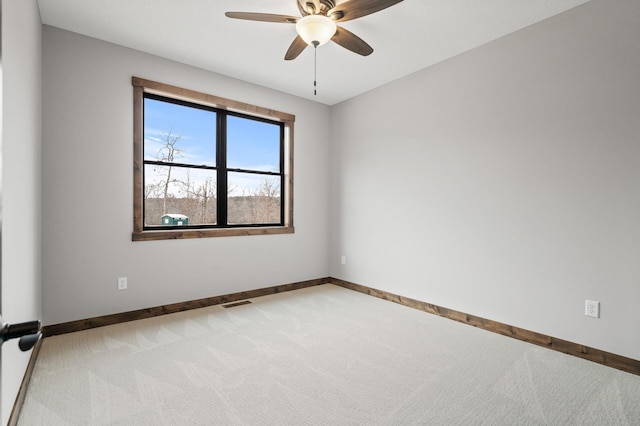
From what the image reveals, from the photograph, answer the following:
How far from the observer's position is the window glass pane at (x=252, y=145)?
4.16 meters

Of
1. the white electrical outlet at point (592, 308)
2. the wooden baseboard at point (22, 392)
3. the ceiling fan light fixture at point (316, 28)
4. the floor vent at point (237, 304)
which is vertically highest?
the ceiling fan light fixture at point (316, 28)

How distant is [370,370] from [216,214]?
2.50 m

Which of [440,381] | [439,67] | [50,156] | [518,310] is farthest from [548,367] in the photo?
[50,156]

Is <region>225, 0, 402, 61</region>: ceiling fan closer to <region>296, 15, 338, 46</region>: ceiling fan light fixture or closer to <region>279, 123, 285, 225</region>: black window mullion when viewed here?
<region>296, 15, 338, 46</region>: ceiling fan light fixture

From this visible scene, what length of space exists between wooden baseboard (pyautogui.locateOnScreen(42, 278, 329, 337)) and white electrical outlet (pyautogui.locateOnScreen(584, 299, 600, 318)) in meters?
3.04

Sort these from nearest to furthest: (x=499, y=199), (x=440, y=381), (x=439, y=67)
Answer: (x=440, y=381), (x=499, y=199), (x=439, y=67)

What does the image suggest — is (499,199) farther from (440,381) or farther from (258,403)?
(258,403)

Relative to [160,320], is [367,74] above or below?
above

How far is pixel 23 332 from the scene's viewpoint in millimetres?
777

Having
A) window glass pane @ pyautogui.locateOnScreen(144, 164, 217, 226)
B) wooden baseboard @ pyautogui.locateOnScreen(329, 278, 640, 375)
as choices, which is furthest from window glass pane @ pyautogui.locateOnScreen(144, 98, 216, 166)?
wooden baseboard @ pyautogui.locateOnScreen(329, 278, 640, 375)

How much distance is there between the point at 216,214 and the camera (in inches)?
158

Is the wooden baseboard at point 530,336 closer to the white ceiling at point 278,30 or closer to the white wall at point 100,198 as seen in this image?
the white wall at point 100,198

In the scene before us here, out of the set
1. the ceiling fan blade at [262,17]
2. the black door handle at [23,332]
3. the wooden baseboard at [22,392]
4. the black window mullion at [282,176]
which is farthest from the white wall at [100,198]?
the black door handle at [23,332]

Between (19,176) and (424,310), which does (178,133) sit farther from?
(424,310)
